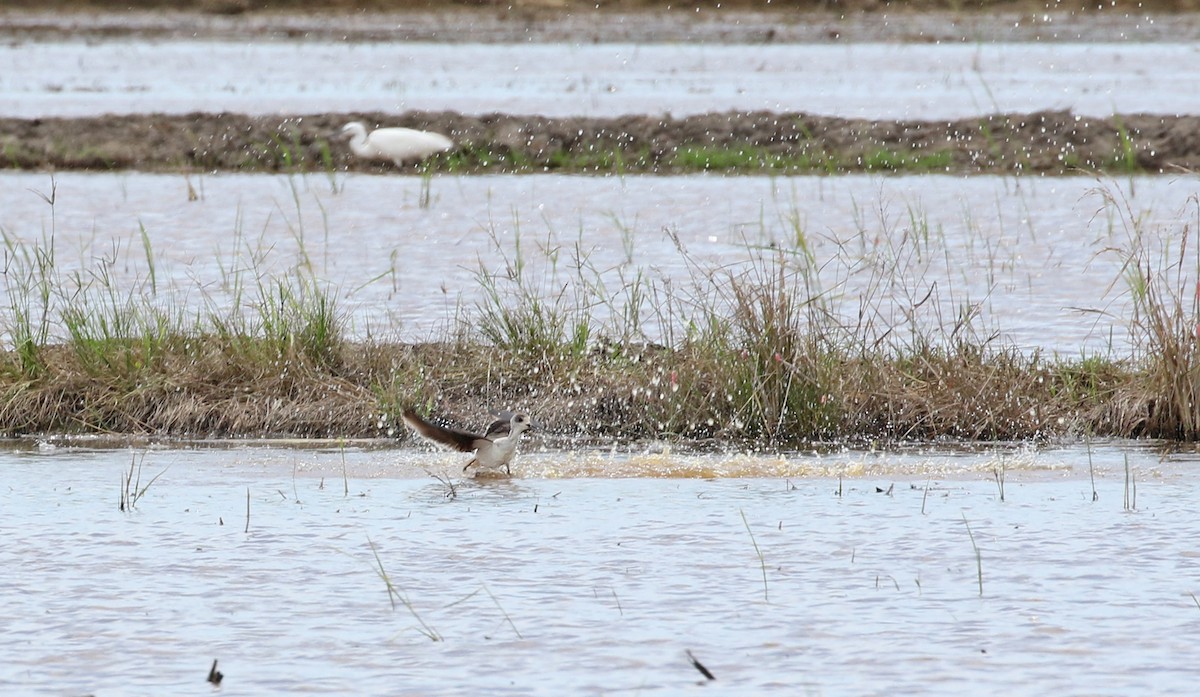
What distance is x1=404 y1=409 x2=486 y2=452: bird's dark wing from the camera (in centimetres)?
835

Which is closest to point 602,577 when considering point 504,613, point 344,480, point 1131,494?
point 504,613

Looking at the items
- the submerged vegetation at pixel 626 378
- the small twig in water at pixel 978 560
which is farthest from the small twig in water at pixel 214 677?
the submerged vegetation at pixel 626 378

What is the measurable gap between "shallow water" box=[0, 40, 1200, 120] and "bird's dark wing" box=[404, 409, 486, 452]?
656 inches

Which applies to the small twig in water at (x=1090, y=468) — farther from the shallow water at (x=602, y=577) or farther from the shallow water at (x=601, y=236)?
the shallow water at (x=601, y=236)

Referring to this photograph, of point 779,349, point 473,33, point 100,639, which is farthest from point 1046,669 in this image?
point 473,33

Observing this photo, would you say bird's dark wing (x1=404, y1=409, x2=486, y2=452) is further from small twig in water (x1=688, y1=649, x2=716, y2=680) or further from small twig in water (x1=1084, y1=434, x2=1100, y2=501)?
small twig in water (x1=688, y1=649, x2=716, y2=680)

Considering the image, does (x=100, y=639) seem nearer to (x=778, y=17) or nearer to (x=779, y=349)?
(x=779, y=349)

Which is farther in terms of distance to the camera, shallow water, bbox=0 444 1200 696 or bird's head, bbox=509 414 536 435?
bird's head, bbox=509 414 536 435

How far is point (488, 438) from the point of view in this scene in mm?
8250

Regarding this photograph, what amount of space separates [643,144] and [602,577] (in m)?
17.5

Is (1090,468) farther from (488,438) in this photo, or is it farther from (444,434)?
(444,434)

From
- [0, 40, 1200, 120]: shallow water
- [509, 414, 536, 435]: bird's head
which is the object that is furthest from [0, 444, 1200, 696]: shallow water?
[0, 40, 1200, 120]: shallow water

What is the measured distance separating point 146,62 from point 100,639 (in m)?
40.5

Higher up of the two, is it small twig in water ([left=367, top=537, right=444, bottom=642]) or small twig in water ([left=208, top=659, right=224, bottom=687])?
small twig in water ([left=367, top=537, right=444, bottom=642])
